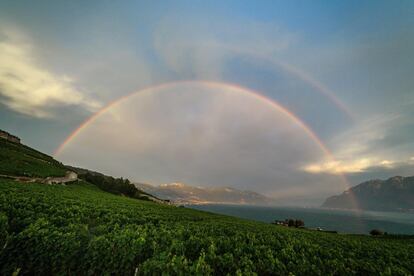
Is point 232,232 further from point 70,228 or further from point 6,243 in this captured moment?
point 6,243

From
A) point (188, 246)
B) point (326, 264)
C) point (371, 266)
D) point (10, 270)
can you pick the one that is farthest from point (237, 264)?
point (10, 270)

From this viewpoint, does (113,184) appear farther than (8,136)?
No

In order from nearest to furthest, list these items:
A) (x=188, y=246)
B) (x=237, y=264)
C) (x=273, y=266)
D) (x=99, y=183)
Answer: (x=273, y=266) → (x=237, y=264) → (x=188, y=246) → (x=99, y=183)

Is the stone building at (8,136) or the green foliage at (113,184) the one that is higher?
the stone building at (8,136)

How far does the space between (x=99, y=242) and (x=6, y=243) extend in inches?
189

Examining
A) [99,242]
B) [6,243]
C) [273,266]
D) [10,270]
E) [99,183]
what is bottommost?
[99,183]

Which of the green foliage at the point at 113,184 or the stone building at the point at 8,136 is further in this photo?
the stone building at the point at 8,136

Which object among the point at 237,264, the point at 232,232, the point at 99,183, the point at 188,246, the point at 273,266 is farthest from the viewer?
the point at 99,183

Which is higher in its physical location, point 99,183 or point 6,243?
point 6,243

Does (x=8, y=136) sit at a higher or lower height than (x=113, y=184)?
higher

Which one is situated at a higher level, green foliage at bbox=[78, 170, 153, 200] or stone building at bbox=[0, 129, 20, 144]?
stone building at bbox=[0, 129, 20, 144]

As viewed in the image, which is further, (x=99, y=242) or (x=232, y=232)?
(x=232, y=232)

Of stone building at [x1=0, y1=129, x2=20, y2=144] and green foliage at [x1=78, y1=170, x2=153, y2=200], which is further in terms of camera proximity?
stone building at [x1=0, y1=129, x2=20, y2=144]

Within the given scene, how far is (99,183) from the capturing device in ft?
367
